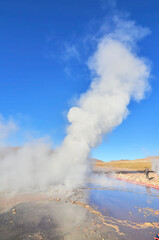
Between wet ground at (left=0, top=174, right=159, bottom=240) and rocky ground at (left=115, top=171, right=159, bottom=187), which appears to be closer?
wet ground at (left=0, top=174, right=159, bottom=240)

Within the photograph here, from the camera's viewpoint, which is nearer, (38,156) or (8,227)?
(8,227)

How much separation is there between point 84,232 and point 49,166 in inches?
859

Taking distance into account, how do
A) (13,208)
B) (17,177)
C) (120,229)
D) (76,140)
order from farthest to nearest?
(76,140) → (17,177) → (13,208) → (120,229)

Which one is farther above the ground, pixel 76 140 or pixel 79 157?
pixel 76 140

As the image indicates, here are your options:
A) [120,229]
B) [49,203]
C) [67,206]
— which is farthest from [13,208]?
[120,229]

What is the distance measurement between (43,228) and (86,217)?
12.1 ft

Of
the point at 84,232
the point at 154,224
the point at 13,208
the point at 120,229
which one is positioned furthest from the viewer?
the point at 13,208

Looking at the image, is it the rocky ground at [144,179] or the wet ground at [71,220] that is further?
the rocky ground at [144,179]

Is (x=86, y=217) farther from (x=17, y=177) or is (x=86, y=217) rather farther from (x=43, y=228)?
(x=17, y=177)

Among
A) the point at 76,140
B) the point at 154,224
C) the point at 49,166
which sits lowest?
the point at 154,224

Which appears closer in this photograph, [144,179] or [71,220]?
[71,220]

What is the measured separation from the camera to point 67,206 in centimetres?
1398

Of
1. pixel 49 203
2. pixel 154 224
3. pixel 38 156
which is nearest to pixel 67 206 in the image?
pixel 49 203

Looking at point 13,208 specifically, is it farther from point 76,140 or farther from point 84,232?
point 76,140
